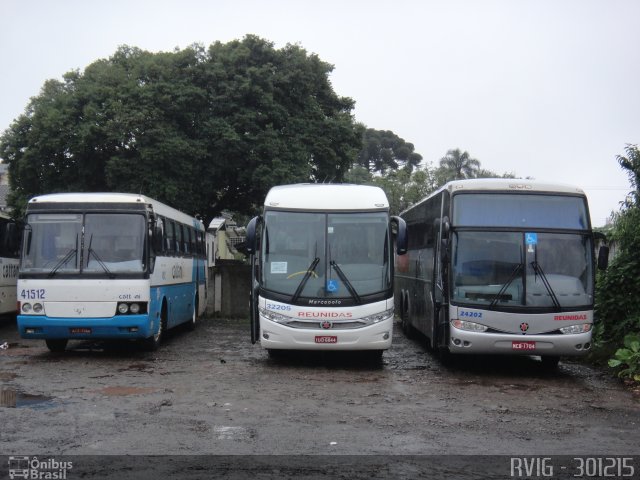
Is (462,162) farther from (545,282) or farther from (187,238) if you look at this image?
(545,282)

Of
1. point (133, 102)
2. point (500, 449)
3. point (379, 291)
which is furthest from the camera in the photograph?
point (133, 102)

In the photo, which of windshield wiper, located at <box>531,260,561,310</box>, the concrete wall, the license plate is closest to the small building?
the concrete wall

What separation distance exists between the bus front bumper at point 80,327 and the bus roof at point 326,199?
10.7 ft

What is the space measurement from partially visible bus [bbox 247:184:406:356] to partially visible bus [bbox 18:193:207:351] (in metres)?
2.11

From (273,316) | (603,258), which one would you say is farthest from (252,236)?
(603,258)

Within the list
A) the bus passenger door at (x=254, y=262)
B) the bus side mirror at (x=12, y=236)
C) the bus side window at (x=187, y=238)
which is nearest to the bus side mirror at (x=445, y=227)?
the bus passenger door at (x=254, y=262)

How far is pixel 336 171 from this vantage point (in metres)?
31.2

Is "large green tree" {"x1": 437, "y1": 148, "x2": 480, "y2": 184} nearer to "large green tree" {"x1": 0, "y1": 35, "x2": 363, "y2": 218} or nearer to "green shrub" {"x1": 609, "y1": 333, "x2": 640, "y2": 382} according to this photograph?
"large green tree" {"x1": 0, "y1": 35, "x2": 363, "y2": 218}

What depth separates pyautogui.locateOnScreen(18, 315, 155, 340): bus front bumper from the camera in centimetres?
1370

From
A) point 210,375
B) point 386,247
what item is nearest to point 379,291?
point 386,247

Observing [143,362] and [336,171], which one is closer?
[143,362]

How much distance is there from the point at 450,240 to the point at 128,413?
19.8 feet

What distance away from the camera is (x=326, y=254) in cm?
1345

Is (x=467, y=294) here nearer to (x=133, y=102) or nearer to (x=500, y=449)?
(x=500, y=449)
